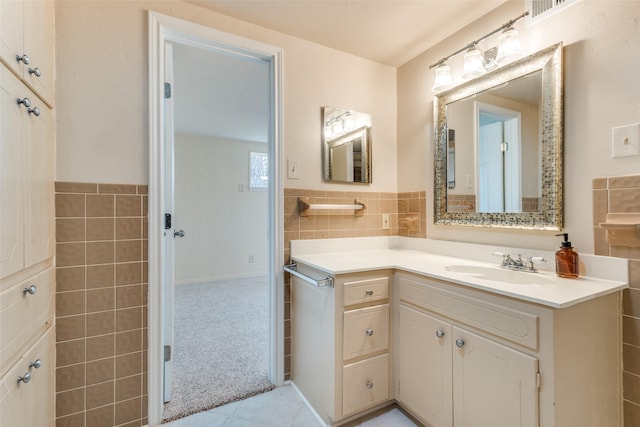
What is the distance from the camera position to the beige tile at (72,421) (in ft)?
4.15

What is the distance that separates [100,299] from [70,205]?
0.45m

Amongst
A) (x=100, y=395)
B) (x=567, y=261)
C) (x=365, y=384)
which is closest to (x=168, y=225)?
(x=100, y=395)

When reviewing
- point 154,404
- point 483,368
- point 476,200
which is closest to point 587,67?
point 476,200

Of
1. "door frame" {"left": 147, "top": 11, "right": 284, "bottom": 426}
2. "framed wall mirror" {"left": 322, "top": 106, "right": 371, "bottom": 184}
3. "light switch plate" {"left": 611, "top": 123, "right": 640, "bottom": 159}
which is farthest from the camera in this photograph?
"framed wall mirror" {"left": 322, "top": 106, "right": 371, "bottom": 184}

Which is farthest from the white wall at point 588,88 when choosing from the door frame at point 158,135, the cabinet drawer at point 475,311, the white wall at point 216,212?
the white wall at point 216,212

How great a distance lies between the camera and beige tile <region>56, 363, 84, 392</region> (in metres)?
1.26

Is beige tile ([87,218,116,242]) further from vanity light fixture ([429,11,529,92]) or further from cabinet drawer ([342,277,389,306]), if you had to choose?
vanity light fixture ([429,11,529,92])

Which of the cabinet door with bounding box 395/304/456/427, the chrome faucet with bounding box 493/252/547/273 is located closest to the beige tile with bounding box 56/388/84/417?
the cabinet door with bounding box 395/304/456/427

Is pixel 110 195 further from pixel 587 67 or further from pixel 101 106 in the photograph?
pixel 587 67

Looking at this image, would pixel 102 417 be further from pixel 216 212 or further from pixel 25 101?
pixel 216 212

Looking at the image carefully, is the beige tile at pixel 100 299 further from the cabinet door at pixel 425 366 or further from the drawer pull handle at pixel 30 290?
the cabinet door at pixel 425 366

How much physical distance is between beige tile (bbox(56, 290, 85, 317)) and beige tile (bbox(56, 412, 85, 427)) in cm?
46

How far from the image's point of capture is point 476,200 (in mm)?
1689

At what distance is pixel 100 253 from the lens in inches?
52.7
